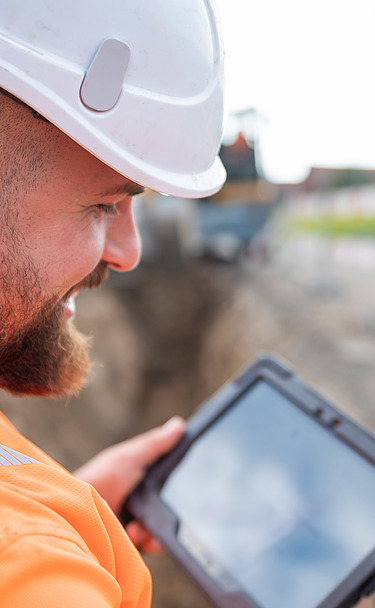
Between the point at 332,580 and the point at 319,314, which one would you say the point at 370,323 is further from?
the point at 332,580

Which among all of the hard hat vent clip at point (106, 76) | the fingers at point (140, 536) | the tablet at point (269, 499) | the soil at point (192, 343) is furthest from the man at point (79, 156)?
the soil at point (192, 343)

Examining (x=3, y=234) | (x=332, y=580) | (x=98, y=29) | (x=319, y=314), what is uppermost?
(x=98, y=29)

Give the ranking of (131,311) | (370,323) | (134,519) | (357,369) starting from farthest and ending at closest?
1. (131,311)
2. (370,323)
3. (357,369)
4. (134,519)

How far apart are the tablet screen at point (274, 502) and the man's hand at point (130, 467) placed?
8 cm

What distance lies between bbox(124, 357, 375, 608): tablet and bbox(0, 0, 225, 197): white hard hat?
71cm

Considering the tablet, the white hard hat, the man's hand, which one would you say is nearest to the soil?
the man's hand

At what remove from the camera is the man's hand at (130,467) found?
155cm

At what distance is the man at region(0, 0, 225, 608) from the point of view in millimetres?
814

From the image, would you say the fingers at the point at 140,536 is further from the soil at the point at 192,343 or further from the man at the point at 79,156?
the soil at the point at 192,343

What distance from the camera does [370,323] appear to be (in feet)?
20.9

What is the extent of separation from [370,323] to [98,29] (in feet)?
19.5

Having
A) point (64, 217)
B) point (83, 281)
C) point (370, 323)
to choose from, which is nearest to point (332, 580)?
point (83, 281)

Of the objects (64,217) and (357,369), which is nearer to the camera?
(64,217)

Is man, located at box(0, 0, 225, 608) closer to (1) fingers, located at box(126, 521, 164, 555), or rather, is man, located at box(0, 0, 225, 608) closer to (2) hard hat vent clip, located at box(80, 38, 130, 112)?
(2) hard hat vent clip, located at box(80, 38, 130, 112)
